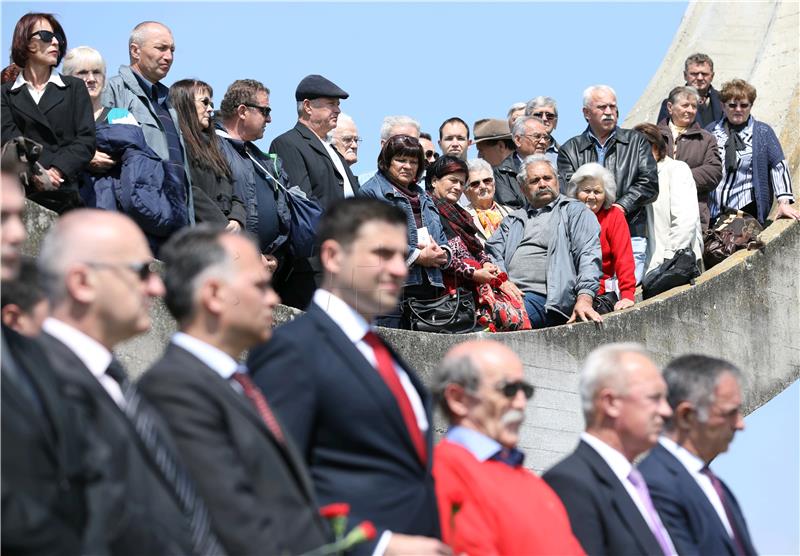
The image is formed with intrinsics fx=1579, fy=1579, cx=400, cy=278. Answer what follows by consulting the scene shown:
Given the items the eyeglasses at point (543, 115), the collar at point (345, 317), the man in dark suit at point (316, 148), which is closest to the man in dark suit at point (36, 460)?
the collar at point (345, 317)

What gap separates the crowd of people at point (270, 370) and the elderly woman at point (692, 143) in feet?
7.47

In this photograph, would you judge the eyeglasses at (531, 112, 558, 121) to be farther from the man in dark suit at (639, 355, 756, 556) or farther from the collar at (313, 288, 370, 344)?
the collar at (313, 288, 370, 344)

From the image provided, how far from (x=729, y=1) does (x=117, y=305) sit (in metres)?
15.5

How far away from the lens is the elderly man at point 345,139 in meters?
10.4

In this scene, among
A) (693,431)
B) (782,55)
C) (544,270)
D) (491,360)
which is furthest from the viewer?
(782,55)

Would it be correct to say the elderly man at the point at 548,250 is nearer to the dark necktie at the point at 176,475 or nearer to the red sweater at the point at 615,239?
the red sweater at the point at 615,239

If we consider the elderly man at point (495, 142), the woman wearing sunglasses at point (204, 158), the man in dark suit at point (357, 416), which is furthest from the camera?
the elderly man at point (495, 142)

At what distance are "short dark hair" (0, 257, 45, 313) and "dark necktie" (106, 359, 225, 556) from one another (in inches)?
20.4

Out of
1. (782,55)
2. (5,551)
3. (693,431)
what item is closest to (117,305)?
(5,551)

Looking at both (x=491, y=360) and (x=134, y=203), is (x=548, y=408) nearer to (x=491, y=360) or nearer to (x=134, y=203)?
(x=134, y=203)

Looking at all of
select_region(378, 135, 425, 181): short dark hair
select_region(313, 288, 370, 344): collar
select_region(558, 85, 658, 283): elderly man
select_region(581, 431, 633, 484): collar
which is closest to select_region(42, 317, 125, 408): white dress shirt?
select_region(313, 288, 370, 344): collar

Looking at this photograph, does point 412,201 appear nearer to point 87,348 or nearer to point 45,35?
point 45,35

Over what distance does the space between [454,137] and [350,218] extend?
6697 millimetres

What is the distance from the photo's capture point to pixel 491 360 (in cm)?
514
